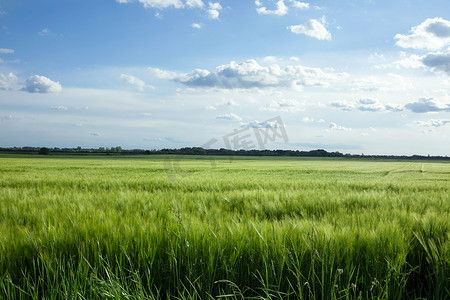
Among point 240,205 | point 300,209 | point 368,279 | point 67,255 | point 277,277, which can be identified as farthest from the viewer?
point 240,205

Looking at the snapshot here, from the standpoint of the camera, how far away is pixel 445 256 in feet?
5.47

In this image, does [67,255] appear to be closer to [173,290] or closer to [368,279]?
[173,290]

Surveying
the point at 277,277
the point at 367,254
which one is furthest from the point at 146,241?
the point at 367,254

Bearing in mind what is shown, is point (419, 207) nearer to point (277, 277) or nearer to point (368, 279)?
point (368, 279)

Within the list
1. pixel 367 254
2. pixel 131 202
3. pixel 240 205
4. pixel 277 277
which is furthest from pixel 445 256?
pixel 131 202

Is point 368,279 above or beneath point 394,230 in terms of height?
beneath

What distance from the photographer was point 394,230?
1.85 metres

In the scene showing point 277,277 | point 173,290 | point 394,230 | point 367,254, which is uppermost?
point 394,230

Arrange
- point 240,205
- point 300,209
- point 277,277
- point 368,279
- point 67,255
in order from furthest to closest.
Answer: point 240,205 < point 300,209 < point 67,255 < point 368,279 < point 277,277

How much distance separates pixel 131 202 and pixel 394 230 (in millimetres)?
3099

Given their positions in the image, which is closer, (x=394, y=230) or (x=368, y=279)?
(x=368, y=279)

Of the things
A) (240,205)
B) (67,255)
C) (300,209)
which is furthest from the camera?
(240,205)

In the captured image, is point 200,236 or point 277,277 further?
point 200,236

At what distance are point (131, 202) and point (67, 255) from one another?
6.31ft
